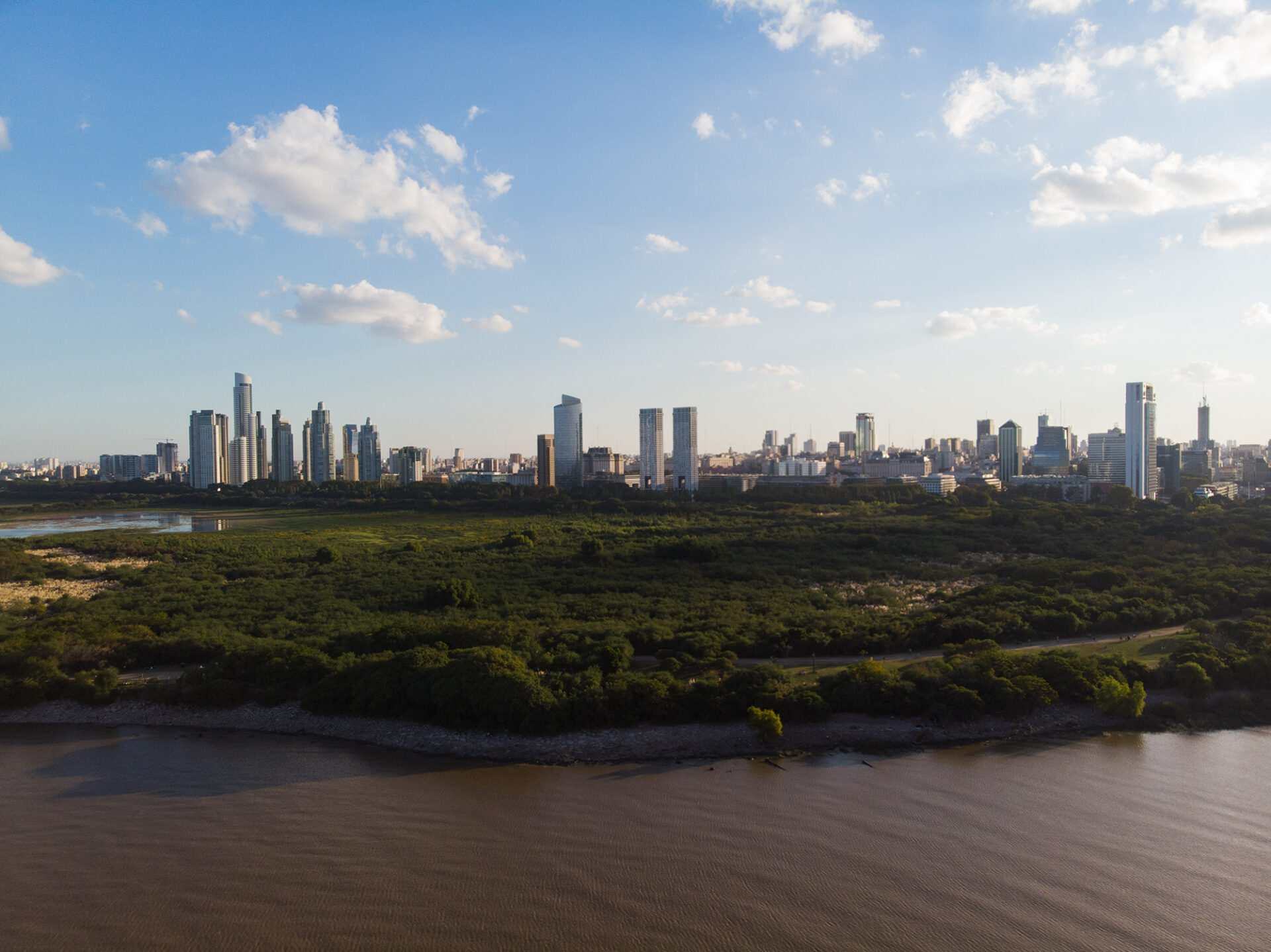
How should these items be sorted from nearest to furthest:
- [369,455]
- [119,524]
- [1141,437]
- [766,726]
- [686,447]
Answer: [766,726] → [119,524] → [1141,437] → [686,447] → [369,455]

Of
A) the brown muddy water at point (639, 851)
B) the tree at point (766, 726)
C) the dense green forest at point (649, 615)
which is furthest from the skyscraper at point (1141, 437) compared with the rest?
the tree at point (766, 726)

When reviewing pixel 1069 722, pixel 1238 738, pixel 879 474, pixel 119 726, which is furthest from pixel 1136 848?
pixel 879 474

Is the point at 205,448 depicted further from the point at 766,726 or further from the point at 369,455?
the point at 766,726

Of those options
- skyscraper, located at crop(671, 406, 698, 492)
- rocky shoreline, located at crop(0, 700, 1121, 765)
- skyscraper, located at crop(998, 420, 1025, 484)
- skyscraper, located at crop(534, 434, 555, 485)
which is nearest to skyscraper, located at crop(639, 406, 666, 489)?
skyscraper, located at crop(671, 406, 698, 492)

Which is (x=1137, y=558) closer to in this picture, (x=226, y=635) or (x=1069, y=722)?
(x=1069, y=722)

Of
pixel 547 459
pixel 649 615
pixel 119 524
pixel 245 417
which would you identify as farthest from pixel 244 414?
pixel 649 615

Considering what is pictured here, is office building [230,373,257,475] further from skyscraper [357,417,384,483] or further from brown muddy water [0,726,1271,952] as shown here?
brown muddy water [0,726,1271,952]
